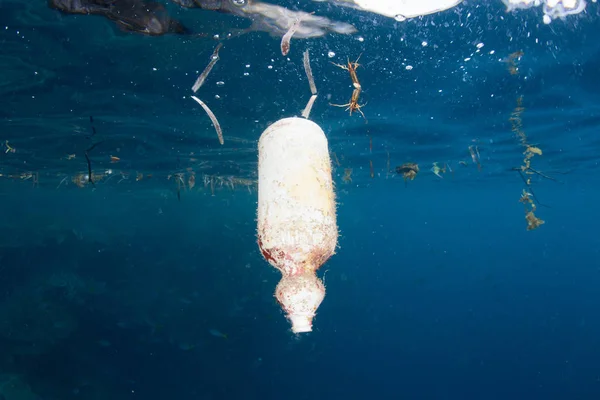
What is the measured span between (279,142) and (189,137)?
1371 centimetres

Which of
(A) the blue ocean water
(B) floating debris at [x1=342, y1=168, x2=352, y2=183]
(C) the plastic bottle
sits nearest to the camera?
(C) the plastic bottle

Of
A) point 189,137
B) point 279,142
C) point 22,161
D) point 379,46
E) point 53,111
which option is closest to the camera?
point 279,142

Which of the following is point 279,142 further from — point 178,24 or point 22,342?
point 22,342

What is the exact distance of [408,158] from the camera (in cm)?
2258

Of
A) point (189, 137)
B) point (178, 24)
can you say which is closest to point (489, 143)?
point (189, 137)

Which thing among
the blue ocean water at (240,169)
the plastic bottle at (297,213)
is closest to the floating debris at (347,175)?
the blue ocean water at (240,169)

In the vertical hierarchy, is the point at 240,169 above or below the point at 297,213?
below

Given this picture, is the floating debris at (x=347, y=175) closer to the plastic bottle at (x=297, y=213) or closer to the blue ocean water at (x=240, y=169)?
the blue ocean water at (x=240, y=169)

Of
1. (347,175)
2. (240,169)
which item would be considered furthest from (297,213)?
(347,175)

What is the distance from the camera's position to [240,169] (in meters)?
23.4

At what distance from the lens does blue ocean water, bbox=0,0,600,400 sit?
8.22 metres

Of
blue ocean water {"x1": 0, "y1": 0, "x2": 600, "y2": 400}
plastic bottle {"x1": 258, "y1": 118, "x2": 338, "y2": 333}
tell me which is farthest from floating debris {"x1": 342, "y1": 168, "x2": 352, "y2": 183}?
plastic bottle {"x1": 258, "y1": 118, "x2": 338, "y2": 333}

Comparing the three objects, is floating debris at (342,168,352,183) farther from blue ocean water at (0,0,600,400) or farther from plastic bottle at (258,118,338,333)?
plastic bottle at (258,118,338,333)

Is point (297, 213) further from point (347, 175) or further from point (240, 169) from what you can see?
point (347, 175)
